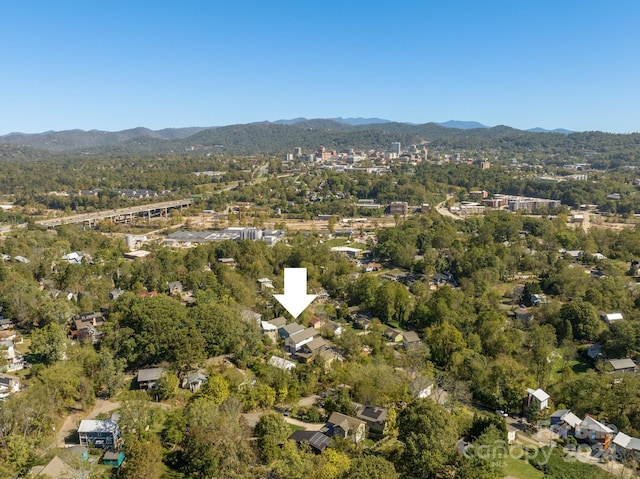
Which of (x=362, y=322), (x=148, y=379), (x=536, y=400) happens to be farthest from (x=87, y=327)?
(x=536, y=400)

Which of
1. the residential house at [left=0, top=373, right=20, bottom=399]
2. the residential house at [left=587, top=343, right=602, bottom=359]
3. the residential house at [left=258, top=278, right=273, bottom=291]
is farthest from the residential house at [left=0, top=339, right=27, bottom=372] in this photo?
the residential house at [left=587, top=343, right=602, bottom=359]

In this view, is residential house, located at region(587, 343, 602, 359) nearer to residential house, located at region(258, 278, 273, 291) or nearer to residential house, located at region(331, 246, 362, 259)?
residential house, located at region(258, 278, 273, 291)

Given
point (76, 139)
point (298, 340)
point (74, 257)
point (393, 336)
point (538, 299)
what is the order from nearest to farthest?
point (298, 340) → point (393, 336) → point (538, 299) → point (74, 257) → point (76, 139)

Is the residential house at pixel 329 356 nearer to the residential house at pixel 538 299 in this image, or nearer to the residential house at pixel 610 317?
the residential house at pixel 538 299

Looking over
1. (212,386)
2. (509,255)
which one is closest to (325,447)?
(212,386)

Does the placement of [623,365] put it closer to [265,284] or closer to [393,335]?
[393,335]

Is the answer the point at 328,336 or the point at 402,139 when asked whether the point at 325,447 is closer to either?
the point at 328,336

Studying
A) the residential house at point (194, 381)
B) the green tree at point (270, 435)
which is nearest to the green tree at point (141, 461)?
the green tree at point (270, 435)
